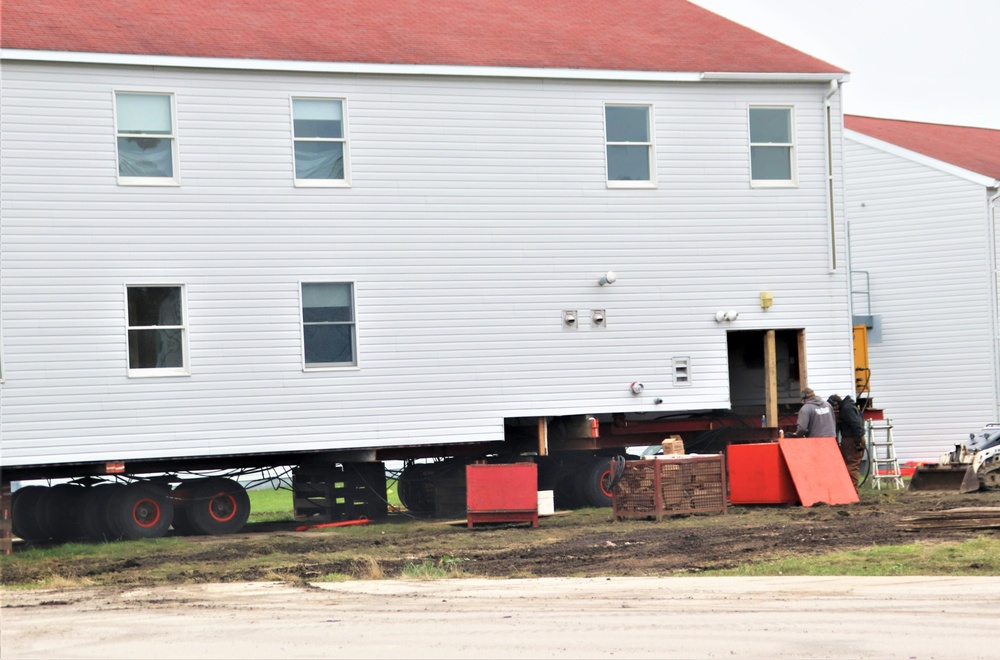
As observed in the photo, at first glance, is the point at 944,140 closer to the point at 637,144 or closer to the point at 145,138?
the point at 637,144

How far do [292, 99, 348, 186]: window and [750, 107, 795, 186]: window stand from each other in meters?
7.41

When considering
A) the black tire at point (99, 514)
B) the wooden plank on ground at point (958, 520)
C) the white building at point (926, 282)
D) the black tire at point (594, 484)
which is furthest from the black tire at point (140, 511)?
the white building at point (926, 282)

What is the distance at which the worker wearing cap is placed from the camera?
79.4ft

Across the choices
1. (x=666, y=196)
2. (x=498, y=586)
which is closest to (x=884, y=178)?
(x=666, y=196)

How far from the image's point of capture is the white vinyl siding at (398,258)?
2173cm

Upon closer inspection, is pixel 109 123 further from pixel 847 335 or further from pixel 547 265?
pixel 847 335

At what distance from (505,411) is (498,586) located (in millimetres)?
9968

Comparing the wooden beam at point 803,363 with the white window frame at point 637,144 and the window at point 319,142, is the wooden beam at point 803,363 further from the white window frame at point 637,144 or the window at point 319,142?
the window at point 319,142

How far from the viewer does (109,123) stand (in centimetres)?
2211

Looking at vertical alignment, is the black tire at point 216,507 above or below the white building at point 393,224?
below

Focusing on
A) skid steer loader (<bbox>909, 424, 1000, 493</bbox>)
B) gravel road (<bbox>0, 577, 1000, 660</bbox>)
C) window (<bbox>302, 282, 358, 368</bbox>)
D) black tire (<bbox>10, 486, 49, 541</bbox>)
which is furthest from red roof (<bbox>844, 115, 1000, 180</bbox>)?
gravel road (<bbox>0, 577, 1000, 660</bbox>)

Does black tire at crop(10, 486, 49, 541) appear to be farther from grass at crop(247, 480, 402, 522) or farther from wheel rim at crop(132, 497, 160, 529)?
grass at crop(247, 480, 402, 522)

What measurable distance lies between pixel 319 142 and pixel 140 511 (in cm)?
637

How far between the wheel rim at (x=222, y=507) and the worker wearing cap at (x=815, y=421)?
30.1 ft
